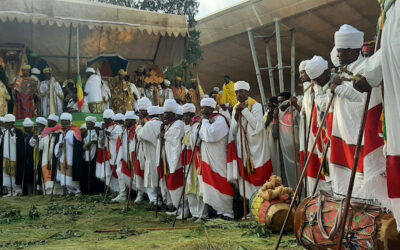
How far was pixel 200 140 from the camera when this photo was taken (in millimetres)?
7984

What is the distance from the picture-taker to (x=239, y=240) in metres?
5.41

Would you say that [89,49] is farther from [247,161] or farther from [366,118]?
[366,118]

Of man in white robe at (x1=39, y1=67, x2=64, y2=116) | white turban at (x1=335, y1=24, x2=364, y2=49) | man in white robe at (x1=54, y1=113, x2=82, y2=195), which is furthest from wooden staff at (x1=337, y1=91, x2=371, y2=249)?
man in white robe at (x1=39, y1=67, x2=64, y2=116)

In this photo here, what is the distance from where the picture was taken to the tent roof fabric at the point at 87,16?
547 inches

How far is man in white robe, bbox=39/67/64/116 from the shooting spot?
15.6 meters

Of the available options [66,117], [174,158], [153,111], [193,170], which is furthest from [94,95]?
[193,170]

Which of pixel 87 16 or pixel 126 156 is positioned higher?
pixel 87 16

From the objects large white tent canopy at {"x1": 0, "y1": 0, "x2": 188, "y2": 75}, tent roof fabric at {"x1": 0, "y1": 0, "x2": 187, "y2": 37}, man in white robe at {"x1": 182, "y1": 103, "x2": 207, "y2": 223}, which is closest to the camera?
man in white robe at {"x1": 182, "y1": 103, "x2": 207, "y2": 223}

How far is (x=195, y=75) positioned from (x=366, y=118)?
601 inches

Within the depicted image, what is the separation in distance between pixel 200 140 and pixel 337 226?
4280mm

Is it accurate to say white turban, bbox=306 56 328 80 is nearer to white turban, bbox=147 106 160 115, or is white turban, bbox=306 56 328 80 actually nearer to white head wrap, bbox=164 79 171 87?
white turban, bbox=147 106 160 115

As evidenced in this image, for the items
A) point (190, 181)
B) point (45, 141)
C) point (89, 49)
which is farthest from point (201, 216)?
point (89, 49)

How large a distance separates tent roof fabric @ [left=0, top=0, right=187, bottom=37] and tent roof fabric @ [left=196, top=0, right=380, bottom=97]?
6.00 feet

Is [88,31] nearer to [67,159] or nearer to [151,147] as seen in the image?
[67,159]
